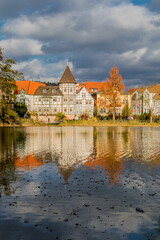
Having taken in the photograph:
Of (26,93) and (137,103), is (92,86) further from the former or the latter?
(26,93)

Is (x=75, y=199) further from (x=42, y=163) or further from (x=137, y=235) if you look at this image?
(x=42, y=163)

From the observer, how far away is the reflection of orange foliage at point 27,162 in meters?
12.5

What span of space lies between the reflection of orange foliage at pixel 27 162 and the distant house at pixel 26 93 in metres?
72.1

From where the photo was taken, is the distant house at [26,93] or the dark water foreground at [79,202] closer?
the dark water foreground at [79,202]

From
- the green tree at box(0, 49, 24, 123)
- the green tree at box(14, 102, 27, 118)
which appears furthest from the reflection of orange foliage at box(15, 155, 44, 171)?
the green tree at box(14, 102, 27, 118)

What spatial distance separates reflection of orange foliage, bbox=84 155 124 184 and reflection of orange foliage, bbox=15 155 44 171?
255 centimetres

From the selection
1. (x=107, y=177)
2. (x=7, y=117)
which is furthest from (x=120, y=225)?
(x=7, y=117)

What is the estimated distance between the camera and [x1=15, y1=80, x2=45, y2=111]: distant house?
85250 mm

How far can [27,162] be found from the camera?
44.9ft

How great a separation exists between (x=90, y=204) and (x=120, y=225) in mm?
1416

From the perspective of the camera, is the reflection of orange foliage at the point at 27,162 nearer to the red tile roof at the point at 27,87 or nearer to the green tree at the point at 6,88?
the green tree at the point at 6,88

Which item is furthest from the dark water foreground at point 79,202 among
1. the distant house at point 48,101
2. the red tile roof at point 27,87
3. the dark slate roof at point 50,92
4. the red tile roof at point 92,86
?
the red tile roof at point 92,86

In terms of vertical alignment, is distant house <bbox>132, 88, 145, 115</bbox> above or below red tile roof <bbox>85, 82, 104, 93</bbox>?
below

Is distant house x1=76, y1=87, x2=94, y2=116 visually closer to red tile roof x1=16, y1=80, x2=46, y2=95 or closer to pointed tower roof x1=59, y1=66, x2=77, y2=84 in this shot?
pointed tower roof x1=59, y1=66, x2=77, y2=84
